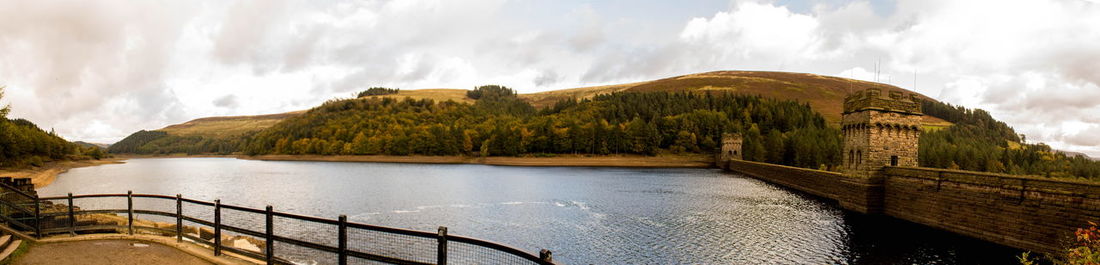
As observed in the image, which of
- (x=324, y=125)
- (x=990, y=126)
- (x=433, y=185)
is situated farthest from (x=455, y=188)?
(x=990, y=126)

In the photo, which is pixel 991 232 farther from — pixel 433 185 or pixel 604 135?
pixel 604 135

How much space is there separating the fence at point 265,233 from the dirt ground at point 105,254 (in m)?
0.44

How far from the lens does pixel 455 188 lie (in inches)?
2238

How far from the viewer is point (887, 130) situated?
35.1m

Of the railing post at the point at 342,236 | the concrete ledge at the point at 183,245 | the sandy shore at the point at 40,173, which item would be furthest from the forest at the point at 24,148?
the railing post at the point at 342,236

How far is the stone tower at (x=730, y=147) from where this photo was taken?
4158 inches

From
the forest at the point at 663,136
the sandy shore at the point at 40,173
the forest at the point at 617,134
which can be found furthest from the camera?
the forest at the point at 617,134

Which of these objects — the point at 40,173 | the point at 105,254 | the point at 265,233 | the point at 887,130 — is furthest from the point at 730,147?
the point at 40,173

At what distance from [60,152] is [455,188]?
10348cm

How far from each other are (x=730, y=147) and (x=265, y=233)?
106 meters

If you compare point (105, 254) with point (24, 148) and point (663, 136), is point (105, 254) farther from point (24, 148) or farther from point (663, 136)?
point (663, 136)

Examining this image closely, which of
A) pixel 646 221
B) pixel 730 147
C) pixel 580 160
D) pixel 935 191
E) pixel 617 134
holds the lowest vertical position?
pixel 580 160

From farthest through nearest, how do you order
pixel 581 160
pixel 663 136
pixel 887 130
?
pixel 663 136, pixel 581 160, pixel 887 130

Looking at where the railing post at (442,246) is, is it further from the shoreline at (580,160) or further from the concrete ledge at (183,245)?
the shoreline at (580,160)
